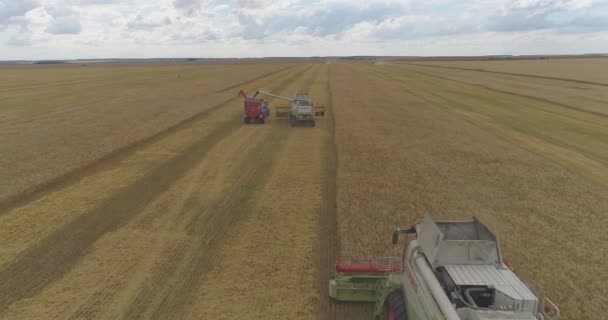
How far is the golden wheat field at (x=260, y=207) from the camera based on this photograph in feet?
31.1

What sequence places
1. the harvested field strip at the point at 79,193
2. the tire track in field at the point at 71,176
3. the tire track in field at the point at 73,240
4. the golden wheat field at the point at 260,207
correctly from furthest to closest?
1. the tire track in field at the point at 71,176
2. the harvested field strip at the point at 79,193
3. the tire track in field at the point at 73,240
4. the golden wheat field at the point at 260,207

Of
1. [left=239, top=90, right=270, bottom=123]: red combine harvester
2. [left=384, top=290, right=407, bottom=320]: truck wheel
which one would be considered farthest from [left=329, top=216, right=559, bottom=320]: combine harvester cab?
[left=239, top=90, right=270, bottom=123]: red combine harvester

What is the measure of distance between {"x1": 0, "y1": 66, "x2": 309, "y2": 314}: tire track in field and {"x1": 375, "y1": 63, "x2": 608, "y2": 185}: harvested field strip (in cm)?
1936

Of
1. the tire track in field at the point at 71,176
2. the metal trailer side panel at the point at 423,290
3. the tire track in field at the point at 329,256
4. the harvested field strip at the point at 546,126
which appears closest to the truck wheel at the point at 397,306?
the metal trailer side panel at the point at 423,290

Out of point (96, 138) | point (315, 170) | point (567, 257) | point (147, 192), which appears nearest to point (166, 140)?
point (96, 138)

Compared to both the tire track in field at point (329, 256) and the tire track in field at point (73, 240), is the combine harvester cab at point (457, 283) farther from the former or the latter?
the tire track in field at point (73, 240)

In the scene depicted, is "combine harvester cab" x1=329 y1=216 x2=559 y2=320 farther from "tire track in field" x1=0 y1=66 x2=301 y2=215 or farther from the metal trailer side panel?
"tire track in field" x1=0 y1=66 x2=301 y2=215

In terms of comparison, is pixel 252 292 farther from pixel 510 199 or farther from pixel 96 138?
pixel 96 138

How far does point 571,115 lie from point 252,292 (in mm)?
35697

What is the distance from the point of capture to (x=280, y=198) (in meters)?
15.1

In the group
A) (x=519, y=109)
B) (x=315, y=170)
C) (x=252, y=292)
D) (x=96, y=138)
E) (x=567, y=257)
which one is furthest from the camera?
(x=519, y=109)

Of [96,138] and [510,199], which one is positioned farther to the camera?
[96,138]

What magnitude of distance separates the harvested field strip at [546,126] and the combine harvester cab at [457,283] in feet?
48.4

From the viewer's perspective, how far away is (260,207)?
14258mm
